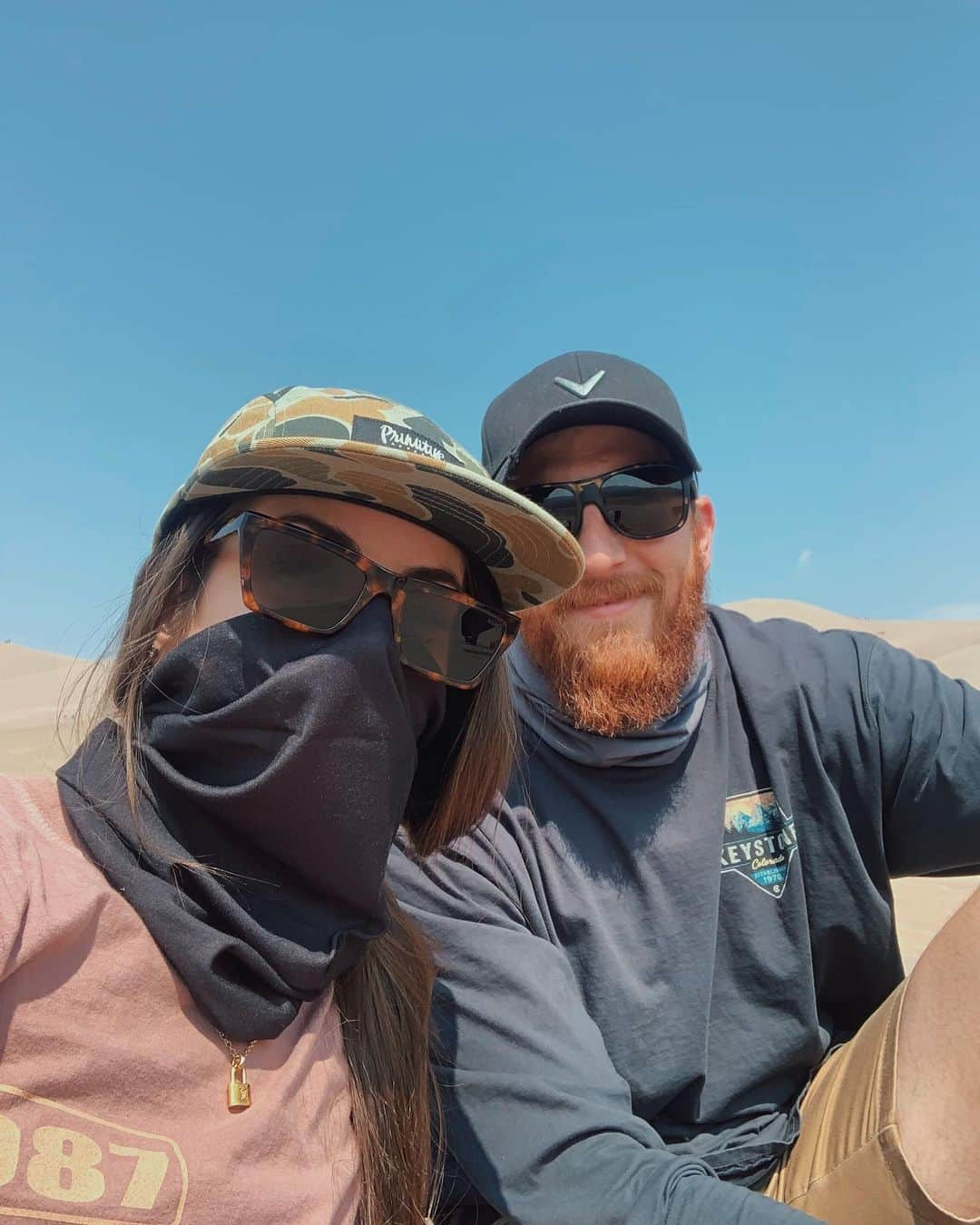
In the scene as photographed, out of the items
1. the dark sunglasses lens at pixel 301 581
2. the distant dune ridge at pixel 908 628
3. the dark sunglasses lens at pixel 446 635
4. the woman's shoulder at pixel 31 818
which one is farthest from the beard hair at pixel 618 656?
the distant dune ridge at pixel 908 628

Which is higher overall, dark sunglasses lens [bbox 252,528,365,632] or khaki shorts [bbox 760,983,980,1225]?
dark sunglasses lens [bbox 252,528,365,632]

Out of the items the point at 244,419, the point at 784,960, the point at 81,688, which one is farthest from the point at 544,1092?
the point at 244,419

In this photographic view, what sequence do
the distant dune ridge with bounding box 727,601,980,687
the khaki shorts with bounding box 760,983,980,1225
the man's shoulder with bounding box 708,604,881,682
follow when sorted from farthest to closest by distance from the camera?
the distant dune ridge with bounding box 727,601,980,687 < the man's shoulder with bounding box 708,604,881,682 < the khaki shorts with bounding box 760,983,980,1225

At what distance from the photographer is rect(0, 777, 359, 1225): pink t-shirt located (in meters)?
0.98

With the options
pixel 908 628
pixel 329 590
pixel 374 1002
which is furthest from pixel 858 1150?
pixel 908 628

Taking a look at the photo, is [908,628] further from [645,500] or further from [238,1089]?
[238,1089]

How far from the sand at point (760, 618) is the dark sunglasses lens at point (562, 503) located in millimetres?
1317

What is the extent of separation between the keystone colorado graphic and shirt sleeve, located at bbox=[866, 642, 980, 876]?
0.32 meters

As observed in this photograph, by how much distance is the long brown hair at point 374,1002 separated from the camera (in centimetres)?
143

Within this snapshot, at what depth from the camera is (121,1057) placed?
3.56 feet

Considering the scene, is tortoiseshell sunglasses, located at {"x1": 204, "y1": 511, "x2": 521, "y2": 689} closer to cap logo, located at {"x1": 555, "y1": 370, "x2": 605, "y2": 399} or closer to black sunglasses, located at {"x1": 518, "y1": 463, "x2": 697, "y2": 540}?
black sunglasses, located at {"x1": 518, "y1": 463, "x2": 697, "y2": 540}

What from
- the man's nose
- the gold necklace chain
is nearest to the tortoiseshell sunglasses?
the gold necklace chain

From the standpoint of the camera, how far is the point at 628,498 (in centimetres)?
240

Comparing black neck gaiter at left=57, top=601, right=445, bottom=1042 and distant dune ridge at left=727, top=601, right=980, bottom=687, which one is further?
distant dune ridge at left=727, top=601, right=980, bottom=687
